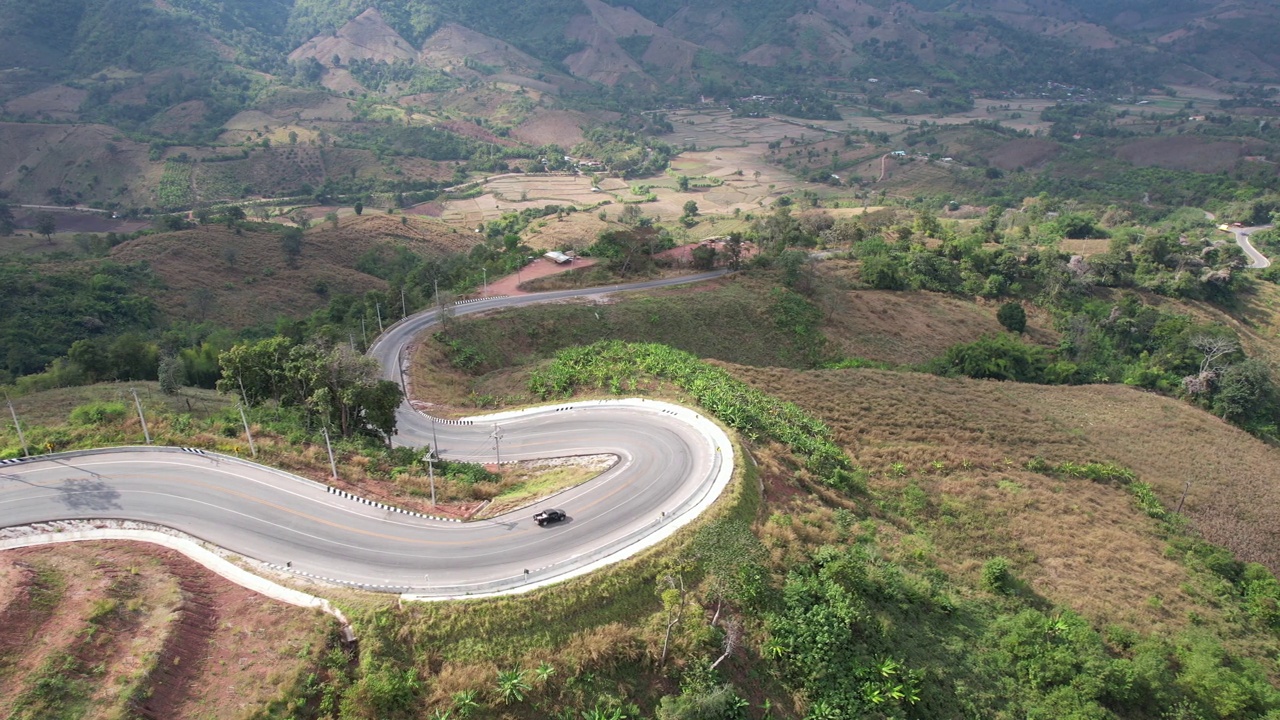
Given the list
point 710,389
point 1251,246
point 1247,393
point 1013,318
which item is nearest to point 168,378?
point 710,389

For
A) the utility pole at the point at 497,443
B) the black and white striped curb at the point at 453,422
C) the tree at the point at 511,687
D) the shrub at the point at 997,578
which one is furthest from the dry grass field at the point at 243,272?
the shrub at the point at 997,578

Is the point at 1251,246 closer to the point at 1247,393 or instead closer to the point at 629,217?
the point at 1247,393

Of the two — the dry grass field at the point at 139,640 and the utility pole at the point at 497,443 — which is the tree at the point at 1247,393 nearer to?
the utility pole at the point at 497,443

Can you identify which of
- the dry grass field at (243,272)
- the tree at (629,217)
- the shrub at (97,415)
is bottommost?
the dry grass field at (243,272)

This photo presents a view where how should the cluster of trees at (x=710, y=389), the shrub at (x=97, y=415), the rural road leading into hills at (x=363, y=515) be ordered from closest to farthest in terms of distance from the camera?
the rural road leading into hills at (x=363, y=515) → the shrub at (x=97, y=415) → the cluster of trees at (x=710, y=389)

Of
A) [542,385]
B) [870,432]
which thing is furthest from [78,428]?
[870,432]

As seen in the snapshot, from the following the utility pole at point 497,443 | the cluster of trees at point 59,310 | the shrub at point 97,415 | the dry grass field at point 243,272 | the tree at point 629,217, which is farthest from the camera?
the tree at point 629,217

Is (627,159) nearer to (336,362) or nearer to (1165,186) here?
(1165,186)

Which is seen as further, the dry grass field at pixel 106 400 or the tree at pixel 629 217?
the tree at pixel 629 217
